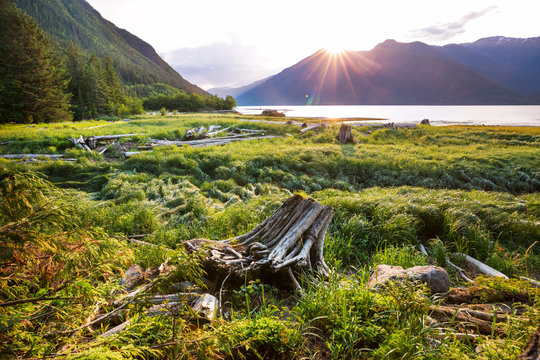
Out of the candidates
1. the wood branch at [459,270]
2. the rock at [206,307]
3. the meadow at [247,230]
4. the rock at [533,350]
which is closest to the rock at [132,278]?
the meadow at [247,230]

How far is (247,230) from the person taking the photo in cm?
591

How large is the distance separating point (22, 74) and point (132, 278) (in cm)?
4287

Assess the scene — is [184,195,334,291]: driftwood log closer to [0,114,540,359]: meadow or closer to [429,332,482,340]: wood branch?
[0,114,540,359]: meadow

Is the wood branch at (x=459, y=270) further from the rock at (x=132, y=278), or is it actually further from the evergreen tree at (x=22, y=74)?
the evergreen tree at (x=22, y=74)

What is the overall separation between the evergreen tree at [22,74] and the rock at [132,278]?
38.1 m

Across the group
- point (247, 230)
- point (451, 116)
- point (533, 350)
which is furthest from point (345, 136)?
point (451, 116)

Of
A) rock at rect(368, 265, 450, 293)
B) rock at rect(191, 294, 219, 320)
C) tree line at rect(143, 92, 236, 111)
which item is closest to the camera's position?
rock at rect(191, 294, 219, 320)

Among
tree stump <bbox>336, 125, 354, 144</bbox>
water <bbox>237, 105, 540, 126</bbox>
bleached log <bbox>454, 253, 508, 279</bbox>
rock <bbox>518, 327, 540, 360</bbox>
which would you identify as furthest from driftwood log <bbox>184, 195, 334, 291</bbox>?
water <bbox>237, 105, 540, 126</bbox>

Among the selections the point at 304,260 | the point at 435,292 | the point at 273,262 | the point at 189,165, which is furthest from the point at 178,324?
the point at 189,165

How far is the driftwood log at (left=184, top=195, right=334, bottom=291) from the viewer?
3721 millimetres

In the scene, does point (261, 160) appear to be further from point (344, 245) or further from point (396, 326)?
point (396, 326)

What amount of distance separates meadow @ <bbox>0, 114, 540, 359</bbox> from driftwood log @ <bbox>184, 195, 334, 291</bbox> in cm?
29

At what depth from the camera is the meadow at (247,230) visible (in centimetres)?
210

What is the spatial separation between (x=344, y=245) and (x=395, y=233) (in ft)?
5.57
